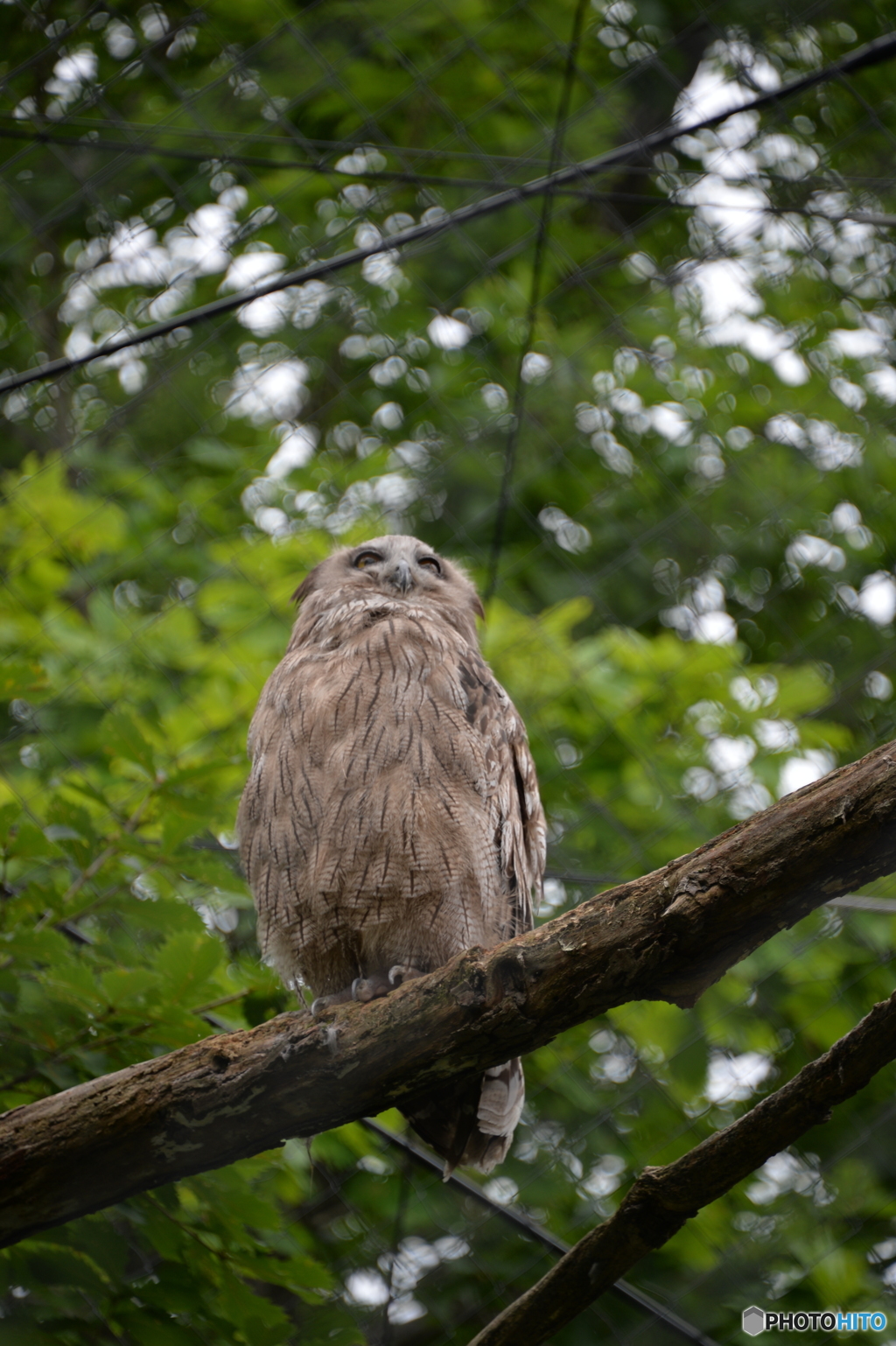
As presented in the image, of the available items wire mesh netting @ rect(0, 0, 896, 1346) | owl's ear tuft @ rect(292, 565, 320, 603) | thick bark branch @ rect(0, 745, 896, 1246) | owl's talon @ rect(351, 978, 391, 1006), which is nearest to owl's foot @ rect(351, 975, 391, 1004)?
owl's talon @ rect(351, 978, 391, 1006)

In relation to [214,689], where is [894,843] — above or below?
above

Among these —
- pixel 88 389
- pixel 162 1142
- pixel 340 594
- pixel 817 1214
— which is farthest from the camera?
pixel 88 389

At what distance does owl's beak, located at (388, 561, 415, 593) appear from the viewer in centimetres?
221

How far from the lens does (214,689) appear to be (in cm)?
274

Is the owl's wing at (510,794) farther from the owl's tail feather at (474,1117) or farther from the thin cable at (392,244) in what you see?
the thin cable at (392,244)

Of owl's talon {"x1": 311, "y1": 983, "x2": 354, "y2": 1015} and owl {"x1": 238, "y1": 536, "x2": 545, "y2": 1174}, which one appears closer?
owl's talon {"x1": 311, "y1": 983, "x2": 354, "y2": 1015}

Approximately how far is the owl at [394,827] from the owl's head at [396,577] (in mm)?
280

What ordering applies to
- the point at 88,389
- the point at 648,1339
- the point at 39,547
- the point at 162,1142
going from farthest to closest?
the point at 88,389, the point at 39,547, the point at 648,1339, the point at 162,1142

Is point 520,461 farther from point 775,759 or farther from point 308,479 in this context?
point 775,759

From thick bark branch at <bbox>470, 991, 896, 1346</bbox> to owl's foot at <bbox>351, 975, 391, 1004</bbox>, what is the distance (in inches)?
18.1

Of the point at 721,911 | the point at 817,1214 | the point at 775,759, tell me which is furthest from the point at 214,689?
the point at 817,1214

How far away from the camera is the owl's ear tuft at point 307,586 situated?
2326 mm

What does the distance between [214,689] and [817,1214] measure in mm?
2054

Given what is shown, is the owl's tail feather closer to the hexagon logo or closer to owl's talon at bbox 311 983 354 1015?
owl's talon at bbox 311 983 354 1015
